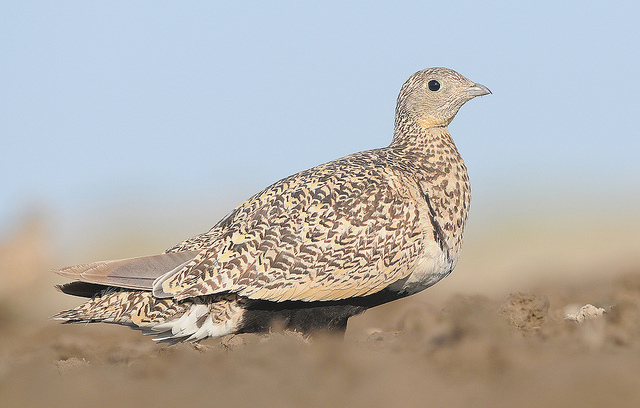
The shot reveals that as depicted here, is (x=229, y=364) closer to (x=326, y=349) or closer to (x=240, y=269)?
(x=326, y=349)

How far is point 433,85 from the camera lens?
7078 mm

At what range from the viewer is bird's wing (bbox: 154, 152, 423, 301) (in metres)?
5.64

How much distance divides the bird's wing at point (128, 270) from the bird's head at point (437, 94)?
254cm

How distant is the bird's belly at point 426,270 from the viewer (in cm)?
604

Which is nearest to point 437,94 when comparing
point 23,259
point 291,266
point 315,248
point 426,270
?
point 426,270

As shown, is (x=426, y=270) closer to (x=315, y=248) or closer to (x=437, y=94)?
(x=315, y=248)

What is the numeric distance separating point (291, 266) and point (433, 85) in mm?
2404

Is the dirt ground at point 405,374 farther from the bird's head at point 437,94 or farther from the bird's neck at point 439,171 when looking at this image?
the bird's head at point 437,94

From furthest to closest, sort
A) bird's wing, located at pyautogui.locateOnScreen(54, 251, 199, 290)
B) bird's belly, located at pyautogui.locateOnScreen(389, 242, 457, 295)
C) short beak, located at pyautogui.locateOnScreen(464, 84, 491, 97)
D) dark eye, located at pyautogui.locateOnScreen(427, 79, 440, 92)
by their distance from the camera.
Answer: dark eye, located at pyautogui.locateOnScreen(427, 79, 440, 92) → short beak, located at pyautogui.locateOnScreen(464, 84, 491, 97) → bird's belly, located at pyautogui.locateOnScreen(389, 242, 457, 295) → bird's wing, located at pyautogui.locateOnScreen(54, 251, 199, 290)

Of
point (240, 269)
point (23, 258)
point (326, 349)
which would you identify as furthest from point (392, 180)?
point (23, 258)

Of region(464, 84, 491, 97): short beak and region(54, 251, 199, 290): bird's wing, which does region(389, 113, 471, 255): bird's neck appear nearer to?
region(464, 84, 491, 97): short beak

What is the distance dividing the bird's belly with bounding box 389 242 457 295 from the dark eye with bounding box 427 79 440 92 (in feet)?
5.43

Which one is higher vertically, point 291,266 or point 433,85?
point 433,85

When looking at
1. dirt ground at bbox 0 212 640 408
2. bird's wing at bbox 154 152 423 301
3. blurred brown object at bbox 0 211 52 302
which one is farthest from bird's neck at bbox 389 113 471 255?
blurred brown object at bbox 0 211 52 302
